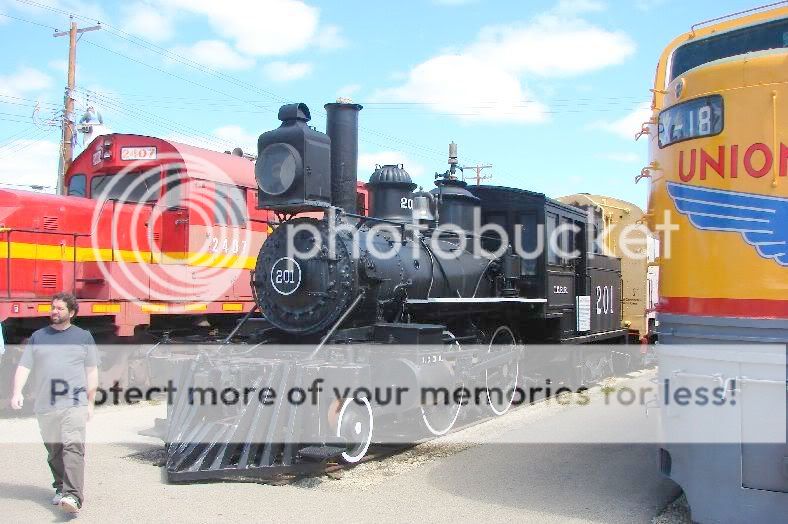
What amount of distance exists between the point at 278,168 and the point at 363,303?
1.67 metres

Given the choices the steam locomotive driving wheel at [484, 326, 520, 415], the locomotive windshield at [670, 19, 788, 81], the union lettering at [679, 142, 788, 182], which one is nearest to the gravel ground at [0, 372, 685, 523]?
the steam locomotive driving wheel at [484, 326, 520, 415]

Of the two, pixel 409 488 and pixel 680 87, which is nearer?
pixel 680 87

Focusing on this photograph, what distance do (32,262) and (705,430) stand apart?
860 cm

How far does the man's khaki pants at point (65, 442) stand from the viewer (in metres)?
5.48

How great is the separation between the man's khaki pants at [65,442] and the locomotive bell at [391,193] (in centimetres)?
461

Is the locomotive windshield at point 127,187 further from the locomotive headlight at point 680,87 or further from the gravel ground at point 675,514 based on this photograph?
the gravel ground at point 675,514

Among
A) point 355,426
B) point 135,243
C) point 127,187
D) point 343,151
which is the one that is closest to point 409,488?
point 355,426

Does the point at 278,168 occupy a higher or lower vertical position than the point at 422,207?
higher

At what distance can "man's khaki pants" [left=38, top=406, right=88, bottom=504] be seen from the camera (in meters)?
5.48

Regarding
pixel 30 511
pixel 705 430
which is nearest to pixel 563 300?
pixel 705 430

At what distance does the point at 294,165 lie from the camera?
289 inches

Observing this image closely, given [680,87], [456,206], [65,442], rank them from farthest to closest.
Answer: [456,206] < [65,442] < [680,87]

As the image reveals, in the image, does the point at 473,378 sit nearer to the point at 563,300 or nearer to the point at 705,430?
the point at 563,300

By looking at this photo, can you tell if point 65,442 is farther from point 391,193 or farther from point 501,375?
point 501,375
